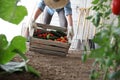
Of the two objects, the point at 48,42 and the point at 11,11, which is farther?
the point at 48,42

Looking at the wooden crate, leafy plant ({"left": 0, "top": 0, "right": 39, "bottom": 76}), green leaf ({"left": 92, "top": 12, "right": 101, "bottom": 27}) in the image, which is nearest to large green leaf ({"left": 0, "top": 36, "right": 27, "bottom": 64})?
leafy plant ({"left": 0, "top": 0, "right": 39, "bottom": 76})

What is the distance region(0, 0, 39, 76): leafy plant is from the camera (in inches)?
37.9

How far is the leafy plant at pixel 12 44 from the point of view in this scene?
96 centimetres

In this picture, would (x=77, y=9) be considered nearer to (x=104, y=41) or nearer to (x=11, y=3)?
(x=11, y=3)

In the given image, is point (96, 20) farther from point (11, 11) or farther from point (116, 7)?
point (11, 11)

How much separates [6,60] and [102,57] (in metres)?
0.46

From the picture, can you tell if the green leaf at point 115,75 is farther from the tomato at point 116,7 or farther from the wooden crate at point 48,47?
the wooden crate at point 48,47

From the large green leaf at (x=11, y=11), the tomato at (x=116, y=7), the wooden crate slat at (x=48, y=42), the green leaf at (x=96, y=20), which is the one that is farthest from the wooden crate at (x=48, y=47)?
the tomato at (x=116, y=7)

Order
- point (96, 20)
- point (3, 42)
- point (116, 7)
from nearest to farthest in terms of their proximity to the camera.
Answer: point (116, 7)
point (96, 20)
point (3, 42)

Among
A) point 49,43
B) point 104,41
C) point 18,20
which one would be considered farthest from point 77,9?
point 104,41

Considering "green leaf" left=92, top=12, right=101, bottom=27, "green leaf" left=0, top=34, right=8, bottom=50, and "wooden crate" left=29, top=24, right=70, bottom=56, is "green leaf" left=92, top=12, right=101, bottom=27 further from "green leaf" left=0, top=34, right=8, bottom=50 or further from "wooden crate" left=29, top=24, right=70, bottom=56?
"wooden crate" left=29, top=24, right=70, bottom=56

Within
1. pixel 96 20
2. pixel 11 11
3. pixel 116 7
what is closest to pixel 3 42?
pixel 11 11

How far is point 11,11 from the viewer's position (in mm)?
1124

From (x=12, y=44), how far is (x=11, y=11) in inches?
6.4
